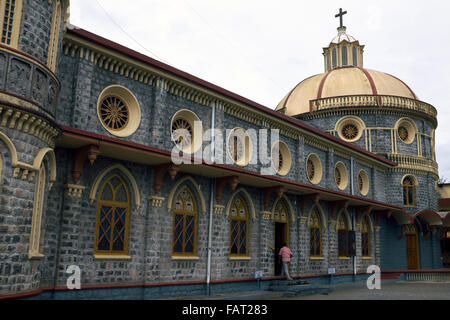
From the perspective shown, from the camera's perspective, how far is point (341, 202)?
21.0m

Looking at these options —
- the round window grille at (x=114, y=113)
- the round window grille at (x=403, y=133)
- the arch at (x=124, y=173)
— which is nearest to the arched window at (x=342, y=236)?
the round window grille at (x=403, y=133)

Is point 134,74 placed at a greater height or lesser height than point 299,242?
greater

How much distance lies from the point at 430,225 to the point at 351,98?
32.2 feet

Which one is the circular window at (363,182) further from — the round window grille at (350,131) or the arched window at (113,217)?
the arched window at (113,217)

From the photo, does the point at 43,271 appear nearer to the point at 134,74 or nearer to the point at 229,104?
the point at 134,74

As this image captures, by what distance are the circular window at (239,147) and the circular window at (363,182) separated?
10494 millimetres

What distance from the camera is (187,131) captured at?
14.9m

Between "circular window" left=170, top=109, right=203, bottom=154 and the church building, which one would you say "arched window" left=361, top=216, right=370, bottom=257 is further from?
"circular window" left=170, top=109, right=203, bottom=154

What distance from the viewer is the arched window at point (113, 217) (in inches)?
469

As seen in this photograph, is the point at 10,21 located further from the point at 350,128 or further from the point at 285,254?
the point at 350,128

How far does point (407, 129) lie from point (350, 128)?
12.4 feet

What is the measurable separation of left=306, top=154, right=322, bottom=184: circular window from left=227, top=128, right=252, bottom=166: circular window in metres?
4.79

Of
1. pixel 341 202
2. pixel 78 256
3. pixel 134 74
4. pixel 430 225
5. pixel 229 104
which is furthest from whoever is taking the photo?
pixel 430 225
